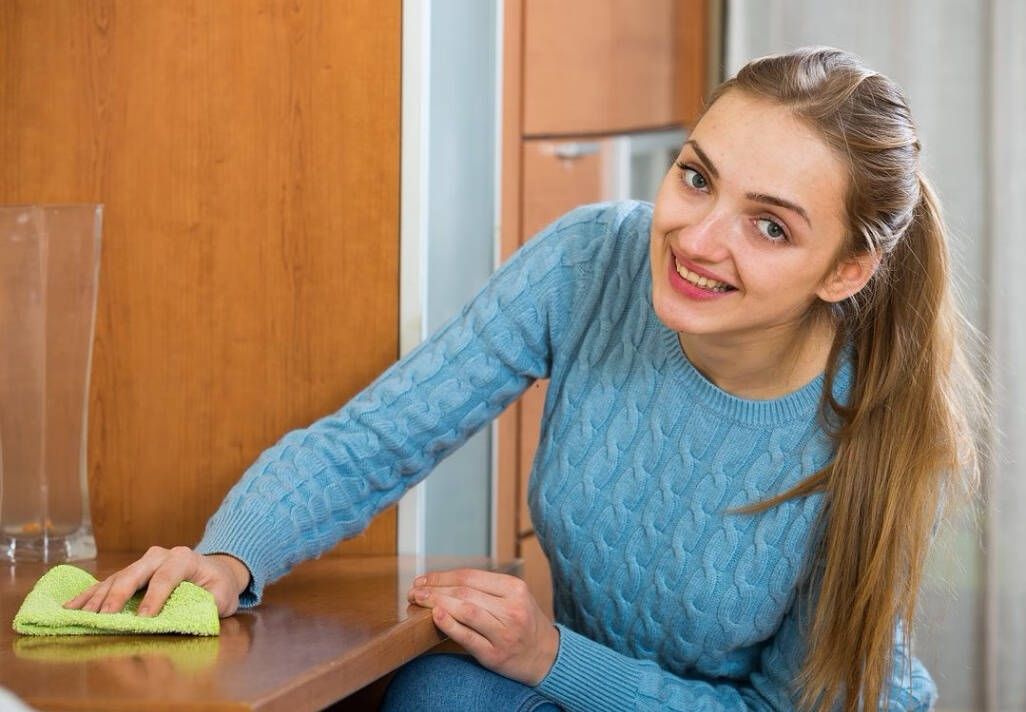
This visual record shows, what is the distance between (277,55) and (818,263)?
61 cm

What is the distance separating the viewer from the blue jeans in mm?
1082

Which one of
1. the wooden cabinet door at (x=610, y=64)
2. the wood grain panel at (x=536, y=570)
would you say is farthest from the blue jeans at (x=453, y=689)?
the wooden cabinet door at (x=610, y=64)

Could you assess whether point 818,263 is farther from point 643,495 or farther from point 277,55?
point 277,55

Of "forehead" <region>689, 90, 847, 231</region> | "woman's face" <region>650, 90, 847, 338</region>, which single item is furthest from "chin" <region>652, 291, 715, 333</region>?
"forehead" <region>689, 90, 847, 231</region>

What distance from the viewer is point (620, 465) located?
127 centimetres

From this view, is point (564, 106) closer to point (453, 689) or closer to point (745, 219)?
point (745, 219)

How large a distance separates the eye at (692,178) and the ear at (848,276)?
0.14 m

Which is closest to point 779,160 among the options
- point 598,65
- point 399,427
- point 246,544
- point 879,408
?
point 879,408

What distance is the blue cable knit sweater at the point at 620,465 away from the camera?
3.95ft

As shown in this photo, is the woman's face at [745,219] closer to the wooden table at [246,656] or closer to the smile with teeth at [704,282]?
the smile with teeth at [704,282]

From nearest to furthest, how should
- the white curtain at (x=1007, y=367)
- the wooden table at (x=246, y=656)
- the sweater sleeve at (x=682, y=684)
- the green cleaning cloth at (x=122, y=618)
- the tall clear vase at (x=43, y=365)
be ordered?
the wooden table at (x=246, y=656) → the green cleaning cloth at (x=122, y=618) → the sweater sleeve at (x=682, y=684) → the tall clear vase at (x=43, y=365) → the white curtain at (x=1007, y=367)

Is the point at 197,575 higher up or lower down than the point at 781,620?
higher up

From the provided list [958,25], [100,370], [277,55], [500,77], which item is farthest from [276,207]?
[958,25]

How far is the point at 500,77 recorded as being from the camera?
5.55ft
